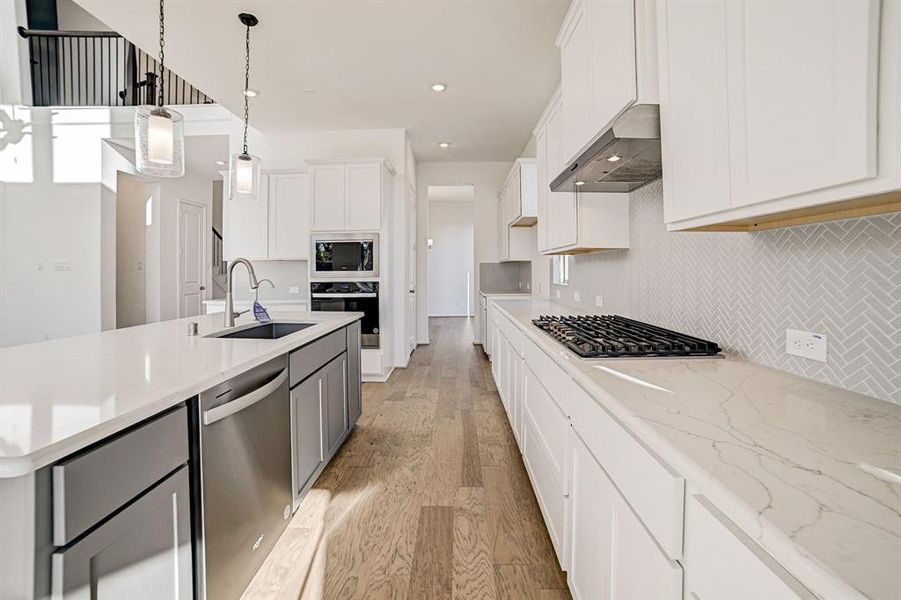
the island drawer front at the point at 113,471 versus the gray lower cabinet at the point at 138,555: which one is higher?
the island drawer front at the point at 113,471

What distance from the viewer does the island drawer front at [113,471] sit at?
0.79 metres

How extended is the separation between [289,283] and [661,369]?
16.9 ft

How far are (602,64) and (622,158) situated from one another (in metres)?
0.39

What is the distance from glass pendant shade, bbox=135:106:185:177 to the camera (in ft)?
6.75

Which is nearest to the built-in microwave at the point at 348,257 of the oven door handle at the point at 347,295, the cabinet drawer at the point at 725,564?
the oven door handle at the point at 347,295

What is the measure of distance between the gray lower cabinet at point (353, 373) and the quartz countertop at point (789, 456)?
2008 millimetres

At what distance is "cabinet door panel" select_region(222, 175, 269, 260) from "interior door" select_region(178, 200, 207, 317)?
2330 millimetres

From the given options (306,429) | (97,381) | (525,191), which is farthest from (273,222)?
(97,381)

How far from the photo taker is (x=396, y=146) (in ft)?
17.5

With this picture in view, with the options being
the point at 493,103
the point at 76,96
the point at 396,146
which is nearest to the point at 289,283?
the point at 396,146

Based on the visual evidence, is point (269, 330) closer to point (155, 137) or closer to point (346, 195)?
point (155, 137)

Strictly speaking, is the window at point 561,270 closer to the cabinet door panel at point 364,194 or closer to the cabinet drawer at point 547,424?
the cabinet drawer at point 547,424

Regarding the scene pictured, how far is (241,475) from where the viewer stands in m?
1.48

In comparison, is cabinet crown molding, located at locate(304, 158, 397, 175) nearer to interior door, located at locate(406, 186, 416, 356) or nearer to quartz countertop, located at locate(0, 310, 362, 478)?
interior door, located at locate(406, 186, 416, 356)
